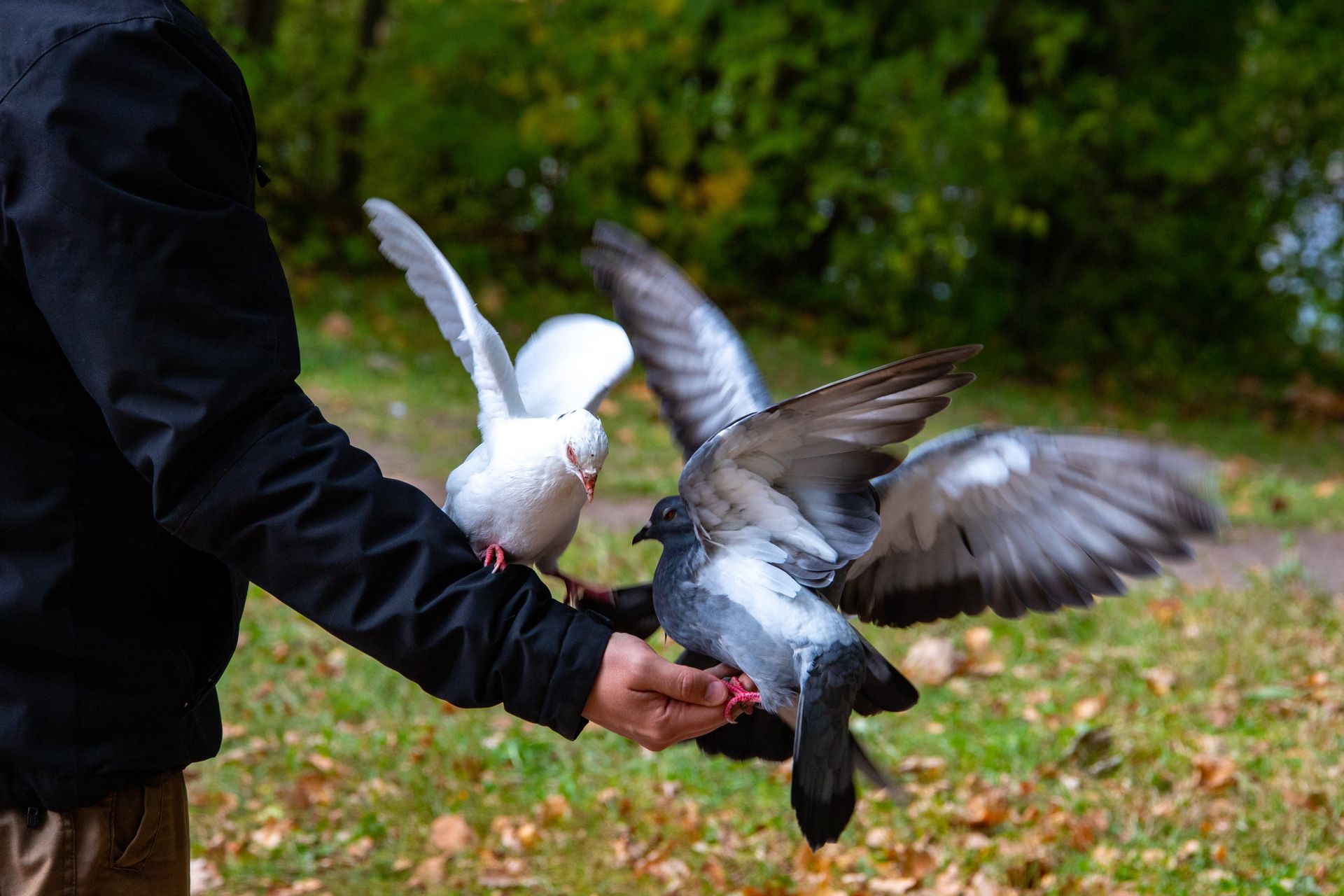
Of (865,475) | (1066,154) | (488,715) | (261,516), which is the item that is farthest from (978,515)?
(1066,154)

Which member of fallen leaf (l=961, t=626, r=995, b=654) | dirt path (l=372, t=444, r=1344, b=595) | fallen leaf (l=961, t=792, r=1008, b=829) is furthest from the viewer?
dirt path (l=372, t=444, r=1344, b=595)

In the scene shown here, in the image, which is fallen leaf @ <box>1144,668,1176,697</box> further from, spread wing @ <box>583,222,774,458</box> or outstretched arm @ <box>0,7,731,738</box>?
Result: outstretched arm @ <box>0,7,731,738</box>

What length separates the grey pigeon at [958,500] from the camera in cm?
192

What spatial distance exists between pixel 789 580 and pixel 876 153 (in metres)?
8.21

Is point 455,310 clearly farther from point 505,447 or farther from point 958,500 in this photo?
point 958,500

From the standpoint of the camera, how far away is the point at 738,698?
187 cm

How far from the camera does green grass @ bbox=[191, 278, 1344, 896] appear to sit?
3.23 metres

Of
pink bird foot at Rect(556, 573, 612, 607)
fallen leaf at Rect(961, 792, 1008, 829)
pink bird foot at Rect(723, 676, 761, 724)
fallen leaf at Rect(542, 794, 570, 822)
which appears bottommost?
fallen leaf at Rect(542, 794, 570, 822)

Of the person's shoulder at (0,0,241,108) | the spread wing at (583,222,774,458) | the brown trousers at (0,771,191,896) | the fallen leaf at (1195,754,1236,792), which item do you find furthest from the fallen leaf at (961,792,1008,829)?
the person's shoulder at (0,0,241,108)

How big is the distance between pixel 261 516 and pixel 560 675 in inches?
15.6

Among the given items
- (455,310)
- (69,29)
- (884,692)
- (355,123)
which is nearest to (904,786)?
(884,692)

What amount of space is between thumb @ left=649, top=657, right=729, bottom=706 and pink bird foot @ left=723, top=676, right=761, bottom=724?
0.05 meters

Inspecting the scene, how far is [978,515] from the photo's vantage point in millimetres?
2152

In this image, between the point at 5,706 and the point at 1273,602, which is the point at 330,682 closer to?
the point at 5,706
